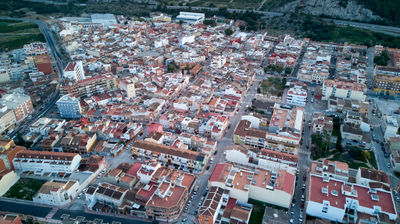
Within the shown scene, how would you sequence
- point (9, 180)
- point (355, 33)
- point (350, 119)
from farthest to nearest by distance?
point (355, 33)
point (350, 119)
point (9, 180)

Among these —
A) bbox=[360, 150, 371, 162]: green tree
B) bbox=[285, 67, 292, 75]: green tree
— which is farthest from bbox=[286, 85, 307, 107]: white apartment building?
bbox=[360, 150, 371, 162]: green tree

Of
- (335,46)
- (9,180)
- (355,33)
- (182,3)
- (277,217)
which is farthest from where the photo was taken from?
(182,3)

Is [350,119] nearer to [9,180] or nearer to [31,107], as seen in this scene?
[9,180]

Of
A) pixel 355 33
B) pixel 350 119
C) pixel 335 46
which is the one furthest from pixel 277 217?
pixel 355 33

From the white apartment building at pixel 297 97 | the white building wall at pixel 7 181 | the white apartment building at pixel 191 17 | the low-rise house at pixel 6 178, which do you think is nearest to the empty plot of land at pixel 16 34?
the white apartment building at pixel 191 17

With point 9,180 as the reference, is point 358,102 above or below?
above
